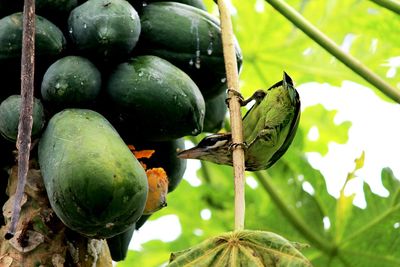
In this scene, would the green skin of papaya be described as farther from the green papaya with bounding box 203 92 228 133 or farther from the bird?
the green papaya with bounding box 203 92 228 133

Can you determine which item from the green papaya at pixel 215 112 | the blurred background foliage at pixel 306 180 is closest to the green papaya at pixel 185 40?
the green papaya at pixel 215 112

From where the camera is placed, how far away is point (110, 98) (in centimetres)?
169

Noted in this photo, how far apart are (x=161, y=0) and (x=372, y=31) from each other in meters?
1.22

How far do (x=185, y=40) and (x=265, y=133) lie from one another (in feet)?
1.14

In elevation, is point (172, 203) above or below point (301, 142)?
below

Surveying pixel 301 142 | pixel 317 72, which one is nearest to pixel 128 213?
pixel 301 142

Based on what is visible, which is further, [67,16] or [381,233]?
[381,233]

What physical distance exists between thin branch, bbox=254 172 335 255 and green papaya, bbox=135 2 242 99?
97 cm

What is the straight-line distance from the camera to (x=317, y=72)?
3117 mm

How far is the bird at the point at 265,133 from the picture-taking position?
1607mm

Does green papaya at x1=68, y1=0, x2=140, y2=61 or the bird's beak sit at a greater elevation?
green papaya at x1=68, y1=0, x2=140, y2=61

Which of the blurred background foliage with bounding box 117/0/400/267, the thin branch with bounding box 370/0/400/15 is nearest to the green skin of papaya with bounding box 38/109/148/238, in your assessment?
the thin branch with bounding box 370/0/400/15

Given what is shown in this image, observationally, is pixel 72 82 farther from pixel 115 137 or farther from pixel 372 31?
pixel 372 31

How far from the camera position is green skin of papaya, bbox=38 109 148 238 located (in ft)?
4.71
